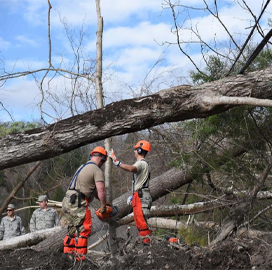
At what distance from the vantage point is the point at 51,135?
5156 millimetres

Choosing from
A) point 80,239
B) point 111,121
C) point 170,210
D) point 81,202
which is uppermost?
point 111,121

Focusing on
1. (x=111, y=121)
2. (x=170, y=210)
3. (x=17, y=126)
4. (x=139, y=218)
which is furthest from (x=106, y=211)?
(x=17, y=126)

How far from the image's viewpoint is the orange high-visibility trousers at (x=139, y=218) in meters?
7.00

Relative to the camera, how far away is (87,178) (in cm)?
659

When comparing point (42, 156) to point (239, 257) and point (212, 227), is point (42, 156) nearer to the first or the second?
point (239, 257)

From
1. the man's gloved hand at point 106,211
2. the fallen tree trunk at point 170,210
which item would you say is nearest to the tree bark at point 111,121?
the man's gloved hand at point 106,211

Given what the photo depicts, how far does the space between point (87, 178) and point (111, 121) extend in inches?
67.0

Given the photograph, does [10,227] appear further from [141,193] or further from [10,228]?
[141,193]

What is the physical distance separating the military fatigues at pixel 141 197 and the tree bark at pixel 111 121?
1.95 metres

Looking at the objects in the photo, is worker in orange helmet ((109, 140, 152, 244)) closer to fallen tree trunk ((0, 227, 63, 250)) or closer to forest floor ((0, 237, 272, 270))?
forest floor ((0, 237, 272, 270))

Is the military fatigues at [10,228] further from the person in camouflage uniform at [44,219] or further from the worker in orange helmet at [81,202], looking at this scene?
the worker in orange helmet at [81,202]

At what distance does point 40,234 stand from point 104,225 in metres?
1.67

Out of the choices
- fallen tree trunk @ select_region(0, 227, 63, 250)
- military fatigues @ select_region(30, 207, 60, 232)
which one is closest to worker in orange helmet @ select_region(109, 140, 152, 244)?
fallen tree trunk @ select_region(0, 227, 63, 250)

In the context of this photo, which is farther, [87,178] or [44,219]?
[44,219]
